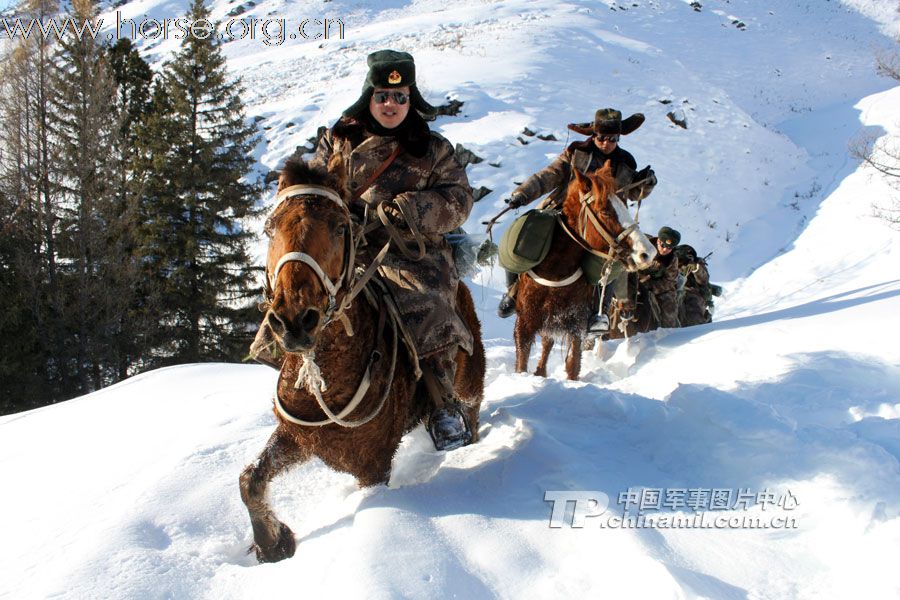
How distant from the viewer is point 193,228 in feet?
46.2

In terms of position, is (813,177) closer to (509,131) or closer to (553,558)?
(509,131)

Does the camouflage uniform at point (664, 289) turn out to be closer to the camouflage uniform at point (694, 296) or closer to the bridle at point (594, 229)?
the camouflage uniform at point (694, 296)

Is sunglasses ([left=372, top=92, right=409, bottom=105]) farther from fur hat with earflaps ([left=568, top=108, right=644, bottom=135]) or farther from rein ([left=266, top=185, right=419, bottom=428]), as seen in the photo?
fur hat with earflaps ([left=568, top=108, right=644, bottom=135])

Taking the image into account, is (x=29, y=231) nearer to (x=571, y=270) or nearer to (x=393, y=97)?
(x=571, y=270)

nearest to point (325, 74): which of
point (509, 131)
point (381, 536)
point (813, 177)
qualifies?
point (509, 131)

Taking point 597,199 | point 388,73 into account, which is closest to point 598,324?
point 597,199

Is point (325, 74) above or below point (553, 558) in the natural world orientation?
above

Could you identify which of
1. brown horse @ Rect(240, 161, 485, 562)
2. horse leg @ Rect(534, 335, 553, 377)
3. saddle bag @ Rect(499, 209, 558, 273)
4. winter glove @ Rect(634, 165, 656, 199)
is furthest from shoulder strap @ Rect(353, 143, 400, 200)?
winter glove @ Rect(634, 165, 656, 199)

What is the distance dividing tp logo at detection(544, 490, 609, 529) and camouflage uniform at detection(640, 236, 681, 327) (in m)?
6.19

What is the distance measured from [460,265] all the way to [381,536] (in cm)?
195

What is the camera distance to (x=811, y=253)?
15164 mm

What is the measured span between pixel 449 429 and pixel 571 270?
3.21 meters

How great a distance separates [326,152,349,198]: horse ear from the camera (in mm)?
2363

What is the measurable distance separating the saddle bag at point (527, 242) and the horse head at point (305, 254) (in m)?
3.51
